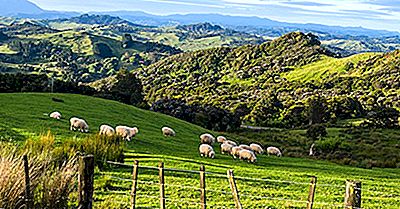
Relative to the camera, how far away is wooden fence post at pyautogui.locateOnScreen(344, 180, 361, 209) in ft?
26.1

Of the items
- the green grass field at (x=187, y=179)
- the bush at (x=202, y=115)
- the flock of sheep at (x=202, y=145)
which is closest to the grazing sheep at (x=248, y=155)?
the flock of sheep at (x=202, y=145)

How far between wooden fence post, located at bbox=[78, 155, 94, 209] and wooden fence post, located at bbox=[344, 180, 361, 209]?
4436 millimetres

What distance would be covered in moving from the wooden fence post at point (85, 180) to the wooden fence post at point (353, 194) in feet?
14.6

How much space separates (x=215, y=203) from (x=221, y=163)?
988 cm

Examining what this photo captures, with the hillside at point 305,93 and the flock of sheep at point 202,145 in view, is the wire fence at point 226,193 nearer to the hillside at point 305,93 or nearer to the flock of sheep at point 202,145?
the flock of sheep at point 202,145

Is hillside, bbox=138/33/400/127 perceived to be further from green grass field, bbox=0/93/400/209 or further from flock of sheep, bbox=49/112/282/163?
green grass field, bbox=0/93/400/209

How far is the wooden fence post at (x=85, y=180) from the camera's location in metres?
8.69

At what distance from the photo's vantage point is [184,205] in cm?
1269

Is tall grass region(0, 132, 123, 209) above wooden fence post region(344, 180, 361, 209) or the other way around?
the other way around

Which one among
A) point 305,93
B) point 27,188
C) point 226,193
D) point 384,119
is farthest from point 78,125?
point 305,93

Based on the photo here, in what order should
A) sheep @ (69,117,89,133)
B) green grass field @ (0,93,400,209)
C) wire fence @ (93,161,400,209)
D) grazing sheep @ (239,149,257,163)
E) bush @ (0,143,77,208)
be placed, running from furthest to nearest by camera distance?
sheep @ (69,117,89,133)
grazing sheep @ (239,149,257,163)
green grass field @ (0,93,400,209)
wire fence @ (93,161,400,209)
bush @ (0,143,77,208)

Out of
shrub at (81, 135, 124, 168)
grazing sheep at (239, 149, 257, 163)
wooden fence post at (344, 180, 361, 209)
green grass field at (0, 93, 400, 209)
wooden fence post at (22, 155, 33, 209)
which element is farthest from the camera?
grazing sheep at (239, 149, 257, 163)

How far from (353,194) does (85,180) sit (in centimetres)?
460

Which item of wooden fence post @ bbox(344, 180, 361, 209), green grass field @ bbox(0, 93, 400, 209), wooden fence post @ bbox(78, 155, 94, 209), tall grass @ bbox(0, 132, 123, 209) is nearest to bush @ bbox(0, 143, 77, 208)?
tall grass @ bbox(0, 132, 123, 209)
